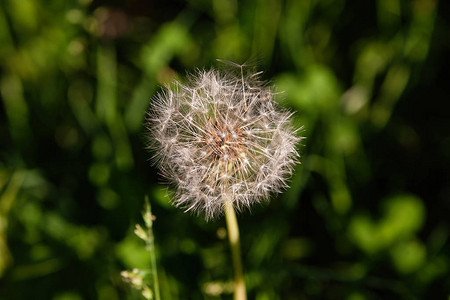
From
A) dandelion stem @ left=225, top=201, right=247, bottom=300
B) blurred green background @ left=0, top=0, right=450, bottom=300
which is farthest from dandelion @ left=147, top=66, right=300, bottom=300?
blurred green background @ left=0, top=0, right=450, bottom=300

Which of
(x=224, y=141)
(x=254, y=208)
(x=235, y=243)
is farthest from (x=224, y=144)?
(x=254, y=208)

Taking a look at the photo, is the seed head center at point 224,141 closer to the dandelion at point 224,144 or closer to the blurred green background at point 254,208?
the dandelion at point 224,144

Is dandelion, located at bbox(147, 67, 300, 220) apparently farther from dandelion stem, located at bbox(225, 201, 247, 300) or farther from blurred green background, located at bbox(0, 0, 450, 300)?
blurred green background, located at bbox(0, 0, 450, 300)

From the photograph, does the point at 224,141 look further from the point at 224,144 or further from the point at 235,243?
the point at 235,243

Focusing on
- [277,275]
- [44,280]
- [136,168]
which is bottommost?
[277,275]

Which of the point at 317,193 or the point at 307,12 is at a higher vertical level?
the point at 307,12

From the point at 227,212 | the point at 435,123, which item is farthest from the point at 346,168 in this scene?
the point at 227,212

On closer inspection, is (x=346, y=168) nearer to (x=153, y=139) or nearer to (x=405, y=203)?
(x=405, y=203)

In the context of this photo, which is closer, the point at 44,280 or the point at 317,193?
the point at 44,280
